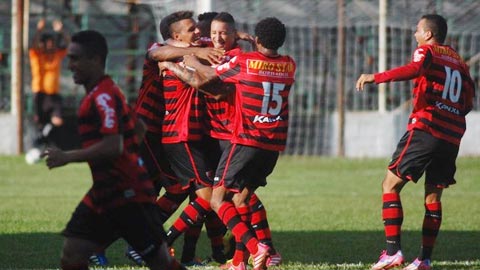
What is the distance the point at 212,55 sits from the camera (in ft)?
31.4

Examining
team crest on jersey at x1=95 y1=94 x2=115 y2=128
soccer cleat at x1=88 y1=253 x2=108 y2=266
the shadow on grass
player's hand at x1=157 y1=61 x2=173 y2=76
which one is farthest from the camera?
the shadow on grass

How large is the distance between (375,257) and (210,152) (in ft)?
6.26

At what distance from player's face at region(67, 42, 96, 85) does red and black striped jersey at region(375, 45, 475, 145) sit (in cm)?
345

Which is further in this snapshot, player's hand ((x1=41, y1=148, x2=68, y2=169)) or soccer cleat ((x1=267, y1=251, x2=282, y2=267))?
soccer cleat ((x1=267, y1=251, x2=282, y2=267))

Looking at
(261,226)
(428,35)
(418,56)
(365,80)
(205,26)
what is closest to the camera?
(365,80)

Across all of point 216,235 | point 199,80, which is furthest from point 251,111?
point 216,235

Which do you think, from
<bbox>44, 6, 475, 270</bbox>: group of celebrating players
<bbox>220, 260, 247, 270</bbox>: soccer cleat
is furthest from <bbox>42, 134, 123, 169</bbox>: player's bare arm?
<bbox>220, 260, 247, 270</bbox>: soccer cleat

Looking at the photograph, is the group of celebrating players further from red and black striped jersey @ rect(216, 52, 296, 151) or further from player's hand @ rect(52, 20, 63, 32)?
player's hand @ rect(52, 20, 63, 32)

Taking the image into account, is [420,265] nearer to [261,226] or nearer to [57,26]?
[261,226]

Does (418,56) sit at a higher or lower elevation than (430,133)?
higher

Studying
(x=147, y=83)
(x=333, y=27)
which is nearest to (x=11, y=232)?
(x=147, y=83)

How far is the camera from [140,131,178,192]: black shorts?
407 inches

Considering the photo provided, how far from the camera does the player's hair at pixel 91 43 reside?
725 cm

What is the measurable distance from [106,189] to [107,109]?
1.72 feet
